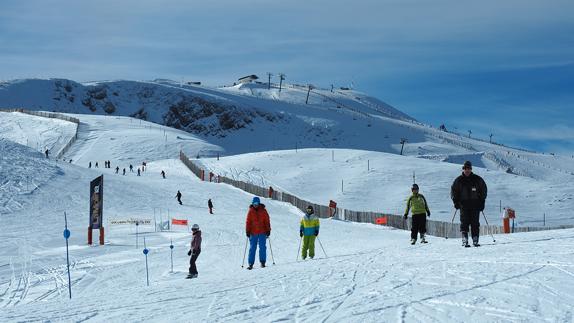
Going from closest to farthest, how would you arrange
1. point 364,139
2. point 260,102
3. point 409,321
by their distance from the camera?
point 409,321, point 364,139, point 260,102

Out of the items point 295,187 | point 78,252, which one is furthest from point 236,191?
point 78,252

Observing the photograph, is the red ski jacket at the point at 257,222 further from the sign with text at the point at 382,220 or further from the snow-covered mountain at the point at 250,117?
the snow-covered mountain at the point at 250,117

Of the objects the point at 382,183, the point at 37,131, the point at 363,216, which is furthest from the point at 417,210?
the point at 37,131

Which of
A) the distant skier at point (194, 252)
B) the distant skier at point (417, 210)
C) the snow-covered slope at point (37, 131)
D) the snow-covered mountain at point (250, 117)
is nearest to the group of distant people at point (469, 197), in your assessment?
the distant skier at point (417, 210)

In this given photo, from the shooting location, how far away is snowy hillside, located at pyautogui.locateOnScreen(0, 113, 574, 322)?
6410 mm

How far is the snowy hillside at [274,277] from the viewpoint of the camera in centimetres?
641

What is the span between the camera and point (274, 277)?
32.9 feet

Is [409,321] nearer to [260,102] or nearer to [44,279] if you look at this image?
[44,279]

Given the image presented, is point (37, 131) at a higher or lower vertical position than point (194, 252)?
higher

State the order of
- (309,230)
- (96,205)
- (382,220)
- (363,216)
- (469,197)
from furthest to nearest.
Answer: (363,216) → (382,220) → (96,205) → (309,230) → (469,197)

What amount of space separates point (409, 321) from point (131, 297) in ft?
14.6

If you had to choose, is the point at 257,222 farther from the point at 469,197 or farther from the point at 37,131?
the point at 37,131

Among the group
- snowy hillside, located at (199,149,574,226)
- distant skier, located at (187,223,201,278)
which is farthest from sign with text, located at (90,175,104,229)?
snowy hillside, located at (199,149,574,226)

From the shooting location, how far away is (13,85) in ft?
493
